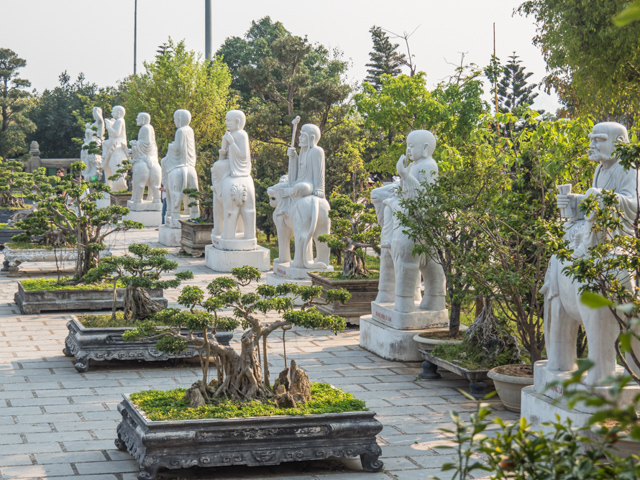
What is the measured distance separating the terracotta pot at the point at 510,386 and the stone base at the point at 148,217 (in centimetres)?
1731

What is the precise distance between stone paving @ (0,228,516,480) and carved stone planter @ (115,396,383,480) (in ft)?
0.60

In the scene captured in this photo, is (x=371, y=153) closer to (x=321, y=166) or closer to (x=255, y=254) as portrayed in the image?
(x=255, y=254)

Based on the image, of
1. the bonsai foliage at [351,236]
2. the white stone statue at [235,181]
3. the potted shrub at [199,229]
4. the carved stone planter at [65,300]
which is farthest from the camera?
the potted shrub at [199,229]

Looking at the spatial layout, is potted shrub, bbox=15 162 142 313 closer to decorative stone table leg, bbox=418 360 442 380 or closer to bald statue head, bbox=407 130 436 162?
bald statue head, bbox=407 130 436 162

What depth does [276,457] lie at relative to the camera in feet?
19.7

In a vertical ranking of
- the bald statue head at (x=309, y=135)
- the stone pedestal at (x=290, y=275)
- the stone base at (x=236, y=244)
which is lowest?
the stone pedestal at (x=290, y=275)

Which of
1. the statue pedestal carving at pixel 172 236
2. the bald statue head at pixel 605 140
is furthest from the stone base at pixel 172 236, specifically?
the bald statue head at pixel 605 140

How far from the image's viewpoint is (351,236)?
12266mm

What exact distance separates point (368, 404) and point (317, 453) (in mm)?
1822

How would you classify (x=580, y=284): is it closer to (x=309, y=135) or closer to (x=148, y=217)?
(x=309, y=135)

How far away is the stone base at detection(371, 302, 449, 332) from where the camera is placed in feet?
31.7

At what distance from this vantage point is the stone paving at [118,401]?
20.3 ft

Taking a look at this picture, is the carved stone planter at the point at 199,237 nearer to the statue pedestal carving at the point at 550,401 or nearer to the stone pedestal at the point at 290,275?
the stone pedestal at the point at 290,275

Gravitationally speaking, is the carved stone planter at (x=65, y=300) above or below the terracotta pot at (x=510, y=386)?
above
